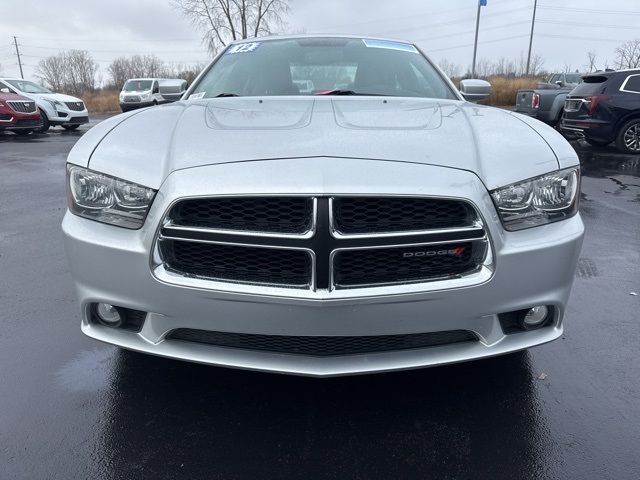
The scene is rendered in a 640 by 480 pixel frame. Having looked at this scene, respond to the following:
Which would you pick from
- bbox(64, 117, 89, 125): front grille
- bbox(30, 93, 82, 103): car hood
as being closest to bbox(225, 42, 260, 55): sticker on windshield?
bbox(30, 93, 82, 103): car hood

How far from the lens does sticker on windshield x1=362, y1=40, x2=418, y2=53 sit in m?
3.65

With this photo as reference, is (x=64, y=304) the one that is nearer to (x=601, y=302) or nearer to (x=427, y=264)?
(x=427, y=264)

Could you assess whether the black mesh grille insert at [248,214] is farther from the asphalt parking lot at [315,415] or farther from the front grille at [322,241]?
the asphalt parking lot at [315,415]

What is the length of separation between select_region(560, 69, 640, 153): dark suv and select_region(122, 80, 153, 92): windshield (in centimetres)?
2290

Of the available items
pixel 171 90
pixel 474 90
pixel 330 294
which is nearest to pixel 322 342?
pixel 330 294

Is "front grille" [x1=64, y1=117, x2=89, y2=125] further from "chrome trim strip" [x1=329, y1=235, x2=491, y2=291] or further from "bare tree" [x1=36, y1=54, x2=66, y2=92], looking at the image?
"bare tree" [x1=36, y1=54, x2=66, y2=92]

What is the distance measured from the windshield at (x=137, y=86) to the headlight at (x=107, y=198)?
27702 millimetres

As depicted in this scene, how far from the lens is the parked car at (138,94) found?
2662 cm

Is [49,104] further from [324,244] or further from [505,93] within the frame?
[505,93]

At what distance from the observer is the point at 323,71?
3.38 m

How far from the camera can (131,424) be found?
2.10m

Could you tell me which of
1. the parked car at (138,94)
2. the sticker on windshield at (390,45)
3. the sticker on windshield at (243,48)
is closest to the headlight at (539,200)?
the sticker on windshield at (390,45)

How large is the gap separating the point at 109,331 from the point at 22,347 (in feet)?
3.19

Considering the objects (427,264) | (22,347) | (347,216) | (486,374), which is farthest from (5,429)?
(486,374)
